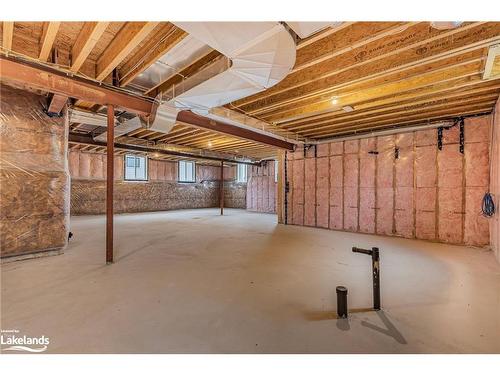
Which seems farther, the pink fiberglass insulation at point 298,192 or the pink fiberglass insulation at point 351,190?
the pink fiberglass insulation at point 298,192

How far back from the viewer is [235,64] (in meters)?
2.05

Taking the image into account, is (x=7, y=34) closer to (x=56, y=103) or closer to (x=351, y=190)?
(x=56, y=103)

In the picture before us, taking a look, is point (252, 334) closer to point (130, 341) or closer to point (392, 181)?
point (130, 341)

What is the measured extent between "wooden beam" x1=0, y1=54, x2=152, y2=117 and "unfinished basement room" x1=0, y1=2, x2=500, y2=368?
0.02m

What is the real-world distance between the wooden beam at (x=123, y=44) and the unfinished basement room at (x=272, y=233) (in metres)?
0.03

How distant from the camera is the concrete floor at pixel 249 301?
1.50 meters

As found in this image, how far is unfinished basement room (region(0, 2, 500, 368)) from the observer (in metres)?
1.65

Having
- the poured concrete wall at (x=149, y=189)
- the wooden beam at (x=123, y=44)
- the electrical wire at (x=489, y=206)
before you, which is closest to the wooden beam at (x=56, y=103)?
the wooden beam at (x=123, y=44)

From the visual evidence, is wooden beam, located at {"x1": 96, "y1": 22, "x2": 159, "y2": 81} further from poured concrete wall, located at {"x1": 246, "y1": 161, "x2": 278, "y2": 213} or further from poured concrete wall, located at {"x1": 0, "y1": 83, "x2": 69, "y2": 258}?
poured concrete wall, located at {"x1": 246, "y1": 161, "x2": 278, "y2": 213}

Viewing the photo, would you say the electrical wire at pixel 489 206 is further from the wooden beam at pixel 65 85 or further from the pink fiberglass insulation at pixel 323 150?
the wooden beam at pixel 65 85

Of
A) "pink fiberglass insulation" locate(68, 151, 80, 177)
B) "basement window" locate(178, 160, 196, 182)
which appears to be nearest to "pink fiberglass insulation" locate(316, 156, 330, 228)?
"basement window" locate(178, 160, 196, 182)

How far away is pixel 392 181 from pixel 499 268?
252 cm

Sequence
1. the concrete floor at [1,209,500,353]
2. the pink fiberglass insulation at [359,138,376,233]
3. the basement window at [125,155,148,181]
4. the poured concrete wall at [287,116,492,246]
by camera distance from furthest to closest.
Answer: the basement window at [125,155,148,181], the pink fiberglass insulation at [359,138,376,233], the poured concrete wall at [287,116,492,246], the concrete floor at [1,209,500,353]
